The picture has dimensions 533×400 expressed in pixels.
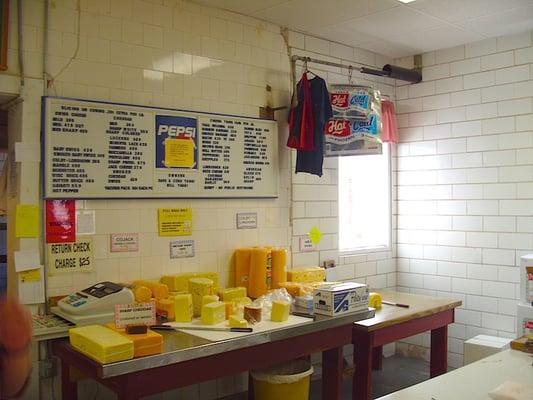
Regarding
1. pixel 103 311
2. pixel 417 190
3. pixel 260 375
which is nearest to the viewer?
pixel 103 311

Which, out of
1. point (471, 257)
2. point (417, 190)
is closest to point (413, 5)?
point (417, 190)

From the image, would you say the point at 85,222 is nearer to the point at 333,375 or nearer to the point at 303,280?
the point at 303,280

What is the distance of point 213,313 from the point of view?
10.2ft

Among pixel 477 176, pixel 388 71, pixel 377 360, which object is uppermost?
pixel 388 71

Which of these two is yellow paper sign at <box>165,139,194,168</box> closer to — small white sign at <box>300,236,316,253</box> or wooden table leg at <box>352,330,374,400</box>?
small white sign at <box>300,236,316,253</box>

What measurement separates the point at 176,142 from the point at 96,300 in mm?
1237

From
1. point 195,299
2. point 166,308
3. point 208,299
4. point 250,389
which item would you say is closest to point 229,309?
point 208,299

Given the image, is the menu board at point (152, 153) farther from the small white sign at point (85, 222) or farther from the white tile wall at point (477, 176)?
the white tile wall at point (477, 176)

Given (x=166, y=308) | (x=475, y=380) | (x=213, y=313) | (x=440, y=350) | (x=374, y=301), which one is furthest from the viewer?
(x=440, y=350)

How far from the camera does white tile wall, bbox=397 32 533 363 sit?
473 centimetres

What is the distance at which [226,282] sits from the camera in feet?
13.5

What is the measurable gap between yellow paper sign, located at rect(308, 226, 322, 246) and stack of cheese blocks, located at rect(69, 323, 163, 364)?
7.48ft

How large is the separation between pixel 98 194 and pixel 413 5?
2535 mm

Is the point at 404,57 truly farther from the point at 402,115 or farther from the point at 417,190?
the point at 417,190
